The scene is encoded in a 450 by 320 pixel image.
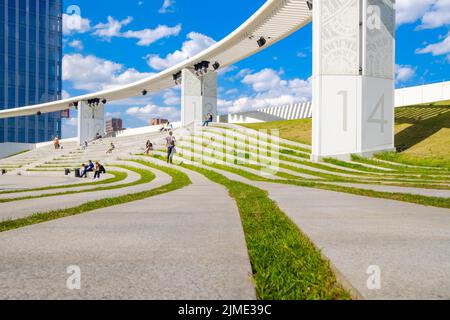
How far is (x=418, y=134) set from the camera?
24.5 m

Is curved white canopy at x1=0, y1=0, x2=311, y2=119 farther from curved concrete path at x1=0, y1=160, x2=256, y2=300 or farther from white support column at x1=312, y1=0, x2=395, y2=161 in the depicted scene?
curved concrete path at x1=0, y1=160, x2=256, y2=300

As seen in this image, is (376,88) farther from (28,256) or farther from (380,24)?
(28,256)

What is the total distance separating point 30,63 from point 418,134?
98.7 m

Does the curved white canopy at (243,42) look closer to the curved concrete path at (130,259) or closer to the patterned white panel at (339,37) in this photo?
the patterned white panel at (339,37)

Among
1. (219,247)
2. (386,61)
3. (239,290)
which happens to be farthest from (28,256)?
(386,61)

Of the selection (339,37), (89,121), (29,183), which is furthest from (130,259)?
(89,121)

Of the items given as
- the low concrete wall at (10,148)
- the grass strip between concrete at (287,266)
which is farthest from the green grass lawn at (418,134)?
the low concrete wall at (10,148)

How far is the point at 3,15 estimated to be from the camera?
89688mm

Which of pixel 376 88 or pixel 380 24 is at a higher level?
pixel 380 24

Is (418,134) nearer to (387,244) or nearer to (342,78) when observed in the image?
(342,78)

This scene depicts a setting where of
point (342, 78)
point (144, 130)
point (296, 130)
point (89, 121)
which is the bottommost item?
point (296, 130)

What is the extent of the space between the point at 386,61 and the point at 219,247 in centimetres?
2384

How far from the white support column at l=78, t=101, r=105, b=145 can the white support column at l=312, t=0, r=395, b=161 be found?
130 ft
